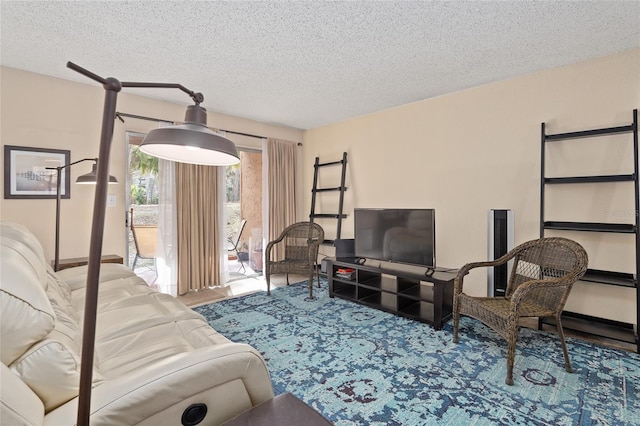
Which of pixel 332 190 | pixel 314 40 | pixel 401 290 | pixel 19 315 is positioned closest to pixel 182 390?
pixel 19 315

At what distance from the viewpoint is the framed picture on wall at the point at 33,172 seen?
296 centimetres

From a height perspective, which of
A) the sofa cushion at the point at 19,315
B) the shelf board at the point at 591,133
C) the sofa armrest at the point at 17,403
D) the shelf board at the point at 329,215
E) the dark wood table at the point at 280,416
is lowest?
the dark wood table at the point at 280,416

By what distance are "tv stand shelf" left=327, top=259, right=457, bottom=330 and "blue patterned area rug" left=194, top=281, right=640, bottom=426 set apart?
0.48 feet

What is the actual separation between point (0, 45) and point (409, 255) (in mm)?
4165

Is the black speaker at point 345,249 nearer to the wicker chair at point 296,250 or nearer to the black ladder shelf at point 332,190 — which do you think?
the wicker chair at point 296,250

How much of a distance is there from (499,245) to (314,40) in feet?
8.48

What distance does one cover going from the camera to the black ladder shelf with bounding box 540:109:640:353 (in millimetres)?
2455

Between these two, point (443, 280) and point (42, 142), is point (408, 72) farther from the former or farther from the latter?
point (42, 142)

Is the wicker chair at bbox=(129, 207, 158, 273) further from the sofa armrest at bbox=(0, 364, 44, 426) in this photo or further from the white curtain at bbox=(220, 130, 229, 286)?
the sofa armrest at bbox=(0, 364, 44, 426)

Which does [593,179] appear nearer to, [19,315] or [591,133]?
[591,133]

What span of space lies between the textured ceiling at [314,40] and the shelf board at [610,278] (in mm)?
1901

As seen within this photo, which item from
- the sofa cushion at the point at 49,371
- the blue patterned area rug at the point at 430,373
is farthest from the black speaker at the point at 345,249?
the sofa cushion at the point at 49,371

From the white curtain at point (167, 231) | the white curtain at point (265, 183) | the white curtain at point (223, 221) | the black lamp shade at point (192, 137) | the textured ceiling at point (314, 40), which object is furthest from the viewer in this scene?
the white curtain at point (265, 183)

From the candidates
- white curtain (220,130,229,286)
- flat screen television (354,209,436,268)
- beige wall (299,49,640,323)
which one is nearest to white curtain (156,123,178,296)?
white curtain (220,130,229,286)
